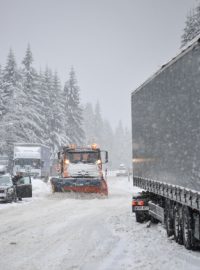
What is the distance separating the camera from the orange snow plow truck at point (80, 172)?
1145 inches

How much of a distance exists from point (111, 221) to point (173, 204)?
5439 mm

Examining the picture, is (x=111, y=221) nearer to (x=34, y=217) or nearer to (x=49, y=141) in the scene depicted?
(x=34, y=217)

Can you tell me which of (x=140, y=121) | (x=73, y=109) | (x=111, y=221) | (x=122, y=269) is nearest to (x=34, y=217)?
(x=111, y=221)

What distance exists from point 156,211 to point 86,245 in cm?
345

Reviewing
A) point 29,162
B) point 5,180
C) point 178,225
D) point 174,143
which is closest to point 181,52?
point 174,143

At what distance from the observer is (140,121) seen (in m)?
15.2

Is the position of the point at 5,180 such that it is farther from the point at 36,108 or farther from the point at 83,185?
the point at 36,108

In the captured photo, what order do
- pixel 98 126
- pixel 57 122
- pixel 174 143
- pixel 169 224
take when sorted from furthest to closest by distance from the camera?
pixel 98 126 < pixel 57 122 < pixel 169 224 < pixel 174 143

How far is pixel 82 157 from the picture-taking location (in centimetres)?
3072

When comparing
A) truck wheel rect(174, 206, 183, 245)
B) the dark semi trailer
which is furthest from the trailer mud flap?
truck wheel rect(174, 206, 183, 245)

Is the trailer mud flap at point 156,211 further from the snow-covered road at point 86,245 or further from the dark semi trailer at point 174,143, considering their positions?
the snow-covered road at point 86,245

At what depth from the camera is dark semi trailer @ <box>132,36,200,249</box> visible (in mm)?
8500

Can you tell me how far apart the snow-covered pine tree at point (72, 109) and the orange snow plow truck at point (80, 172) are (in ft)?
196

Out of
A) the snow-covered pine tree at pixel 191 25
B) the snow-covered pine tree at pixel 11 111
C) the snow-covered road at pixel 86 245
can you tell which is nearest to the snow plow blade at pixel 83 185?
the snow-covered road at pixel 86 245
